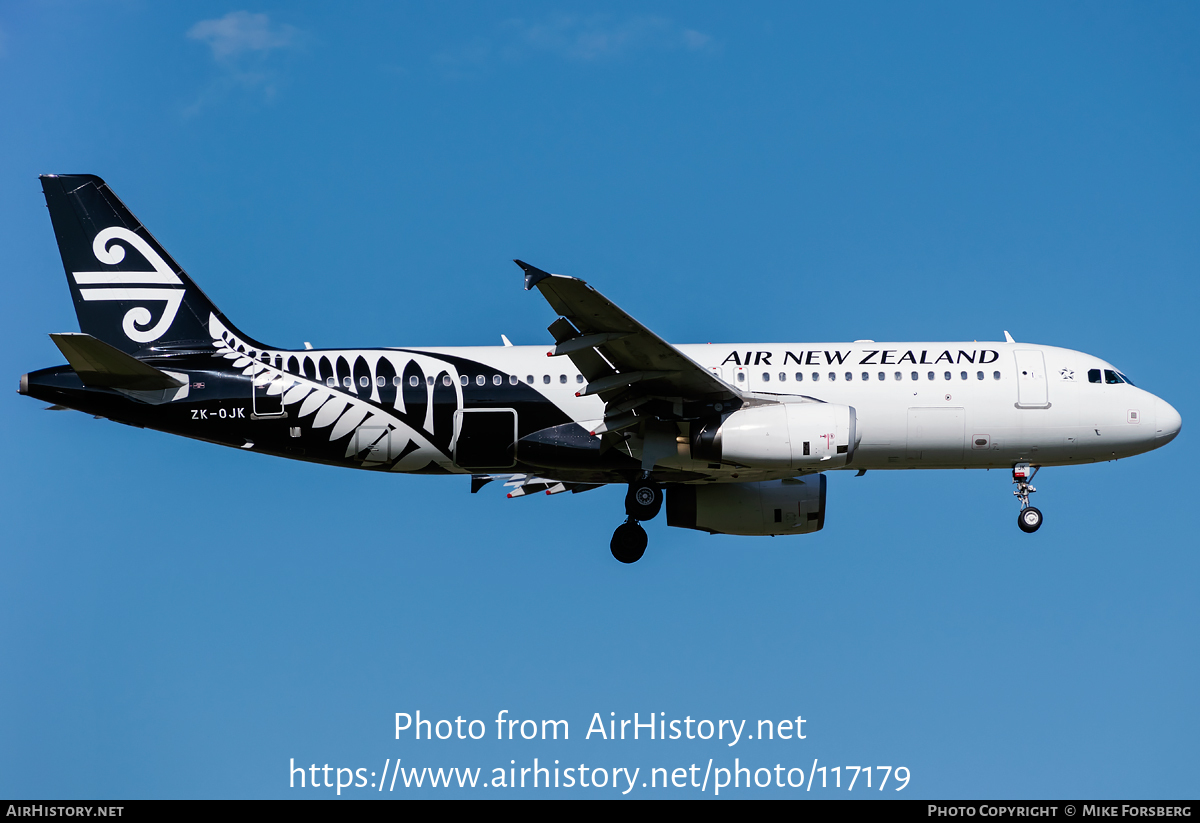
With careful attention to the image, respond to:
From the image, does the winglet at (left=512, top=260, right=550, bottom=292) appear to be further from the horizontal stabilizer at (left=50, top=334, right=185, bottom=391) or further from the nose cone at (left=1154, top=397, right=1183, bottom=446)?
the nose cone at (left=1154, top=397, right=1183, bottom=446)

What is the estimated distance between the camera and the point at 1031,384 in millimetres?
31125

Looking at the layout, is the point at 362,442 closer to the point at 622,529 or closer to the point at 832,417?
the point at 622,529

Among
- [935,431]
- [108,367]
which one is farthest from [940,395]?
[108,367]

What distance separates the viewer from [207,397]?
99.6 ft

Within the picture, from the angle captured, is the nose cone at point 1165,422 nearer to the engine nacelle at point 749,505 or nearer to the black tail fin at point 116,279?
the engine nacelle at point 749,505

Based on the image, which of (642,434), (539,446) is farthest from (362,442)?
(642,434)

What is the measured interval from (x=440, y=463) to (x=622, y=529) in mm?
4829

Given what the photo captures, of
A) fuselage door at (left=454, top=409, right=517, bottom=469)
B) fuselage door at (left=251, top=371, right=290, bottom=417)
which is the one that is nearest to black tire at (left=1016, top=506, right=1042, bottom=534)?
fuselage door at (left=454, top=409, right=517, bottom=469)

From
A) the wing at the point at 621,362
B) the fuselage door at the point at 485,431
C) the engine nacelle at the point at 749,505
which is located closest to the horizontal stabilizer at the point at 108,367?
the fuselage door at the point at 485,431

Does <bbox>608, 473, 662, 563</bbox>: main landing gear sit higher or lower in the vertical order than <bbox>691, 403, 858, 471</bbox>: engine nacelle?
lower

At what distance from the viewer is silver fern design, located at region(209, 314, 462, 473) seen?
1204 inches

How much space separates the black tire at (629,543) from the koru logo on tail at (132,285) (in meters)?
12.2

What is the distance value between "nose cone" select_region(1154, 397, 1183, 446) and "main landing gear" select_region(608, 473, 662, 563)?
12318 millimetres
